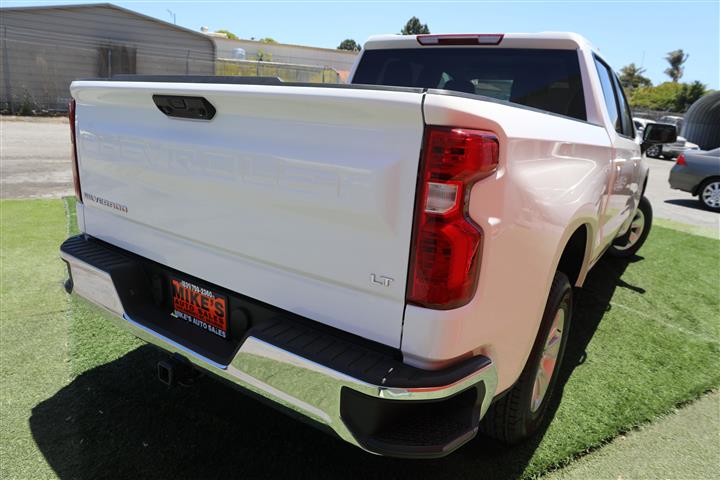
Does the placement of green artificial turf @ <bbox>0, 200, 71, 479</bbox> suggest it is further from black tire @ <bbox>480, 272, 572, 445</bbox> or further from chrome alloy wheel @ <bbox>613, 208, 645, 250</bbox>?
chrome alloy wheel @ <bbox>613, 208, 645, 250</bbox>

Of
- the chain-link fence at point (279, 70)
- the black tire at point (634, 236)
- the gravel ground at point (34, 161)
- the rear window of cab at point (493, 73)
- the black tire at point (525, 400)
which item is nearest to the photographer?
the black tire at point (525, 400)

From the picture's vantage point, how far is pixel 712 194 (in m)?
10.9

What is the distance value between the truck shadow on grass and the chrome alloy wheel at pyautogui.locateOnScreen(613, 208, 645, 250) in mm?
3815

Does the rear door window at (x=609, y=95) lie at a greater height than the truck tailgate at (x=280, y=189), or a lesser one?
greater

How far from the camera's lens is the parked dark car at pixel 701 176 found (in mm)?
10852

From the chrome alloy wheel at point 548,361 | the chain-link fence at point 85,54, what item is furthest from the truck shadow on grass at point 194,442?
the chain-link fence at point 85,54

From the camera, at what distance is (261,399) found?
2.01 m

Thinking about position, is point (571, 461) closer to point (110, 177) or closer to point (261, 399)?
point (261, 399)

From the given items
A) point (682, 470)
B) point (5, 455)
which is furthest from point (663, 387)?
point (5, 455)

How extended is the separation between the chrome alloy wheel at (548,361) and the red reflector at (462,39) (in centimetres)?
190

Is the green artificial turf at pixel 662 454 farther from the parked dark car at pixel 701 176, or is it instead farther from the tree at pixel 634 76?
the tree at pixel 634 76

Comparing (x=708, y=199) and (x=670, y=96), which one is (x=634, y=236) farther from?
(x=670, y=96)

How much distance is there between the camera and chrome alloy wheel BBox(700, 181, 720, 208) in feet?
35.6

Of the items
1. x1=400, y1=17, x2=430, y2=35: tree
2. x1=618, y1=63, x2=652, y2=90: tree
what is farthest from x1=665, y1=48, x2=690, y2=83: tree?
x1=400, y1=17, x2=430, y2=35: tree
